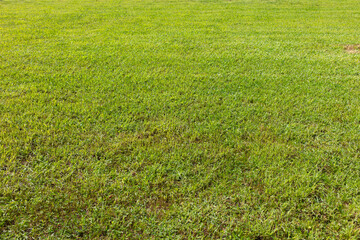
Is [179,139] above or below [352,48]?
below

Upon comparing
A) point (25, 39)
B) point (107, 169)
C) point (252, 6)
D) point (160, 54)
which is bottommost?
point (107, 169)

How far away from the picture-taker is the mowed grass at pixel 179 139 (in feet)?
6.36

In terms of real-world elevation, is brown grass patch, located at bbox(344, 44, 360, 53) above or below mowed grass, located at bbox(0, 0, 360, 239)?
above

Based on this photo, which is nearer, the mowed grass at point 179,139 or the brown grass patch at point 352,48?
the mowed grass at point 179,139

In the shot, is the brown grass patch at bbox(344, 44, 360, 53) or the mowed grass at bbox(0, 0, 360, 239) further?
the brown grass patch at bbox(344, 44, 360, 53)

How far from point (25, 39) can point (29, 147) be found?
4538mm

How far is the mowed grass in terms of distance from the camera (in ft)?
6.36

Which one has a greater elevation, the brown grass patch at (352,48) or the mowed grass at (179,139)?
the brown grass patch at (352,48)

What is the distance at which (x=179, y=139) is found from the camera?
108 inches

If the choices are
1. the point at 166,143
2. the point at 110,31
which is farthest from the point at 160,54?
the point at 166,143

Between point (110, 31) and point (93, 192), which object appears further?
point (110, 31)

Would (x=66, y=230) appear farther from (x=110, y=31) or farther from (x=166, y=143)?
(x=110, y=31)

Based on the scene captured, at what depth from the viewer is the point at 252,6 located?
34.5 ft

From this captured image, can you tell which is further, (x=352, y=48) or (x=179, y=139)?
(x=352, y=48)
